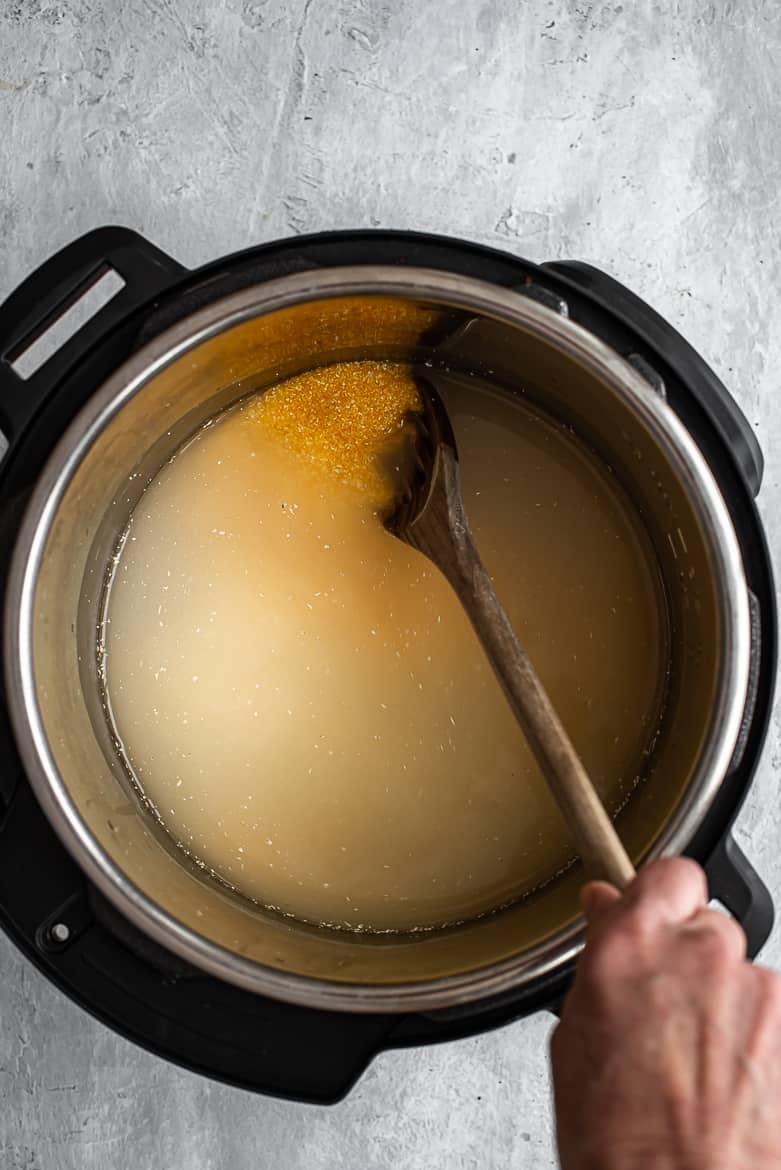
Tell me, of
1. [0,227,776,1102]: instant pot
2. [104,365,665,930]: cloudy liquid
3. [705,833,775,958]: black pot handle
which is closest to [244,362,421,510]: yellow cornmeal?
[104,365,665,930]: cloudy liquid

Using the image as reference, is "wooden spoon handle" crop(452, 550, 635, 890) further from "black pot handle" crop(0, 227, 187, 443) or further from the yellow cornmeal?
"black pot handle" crop(0, 227, 187, 443)

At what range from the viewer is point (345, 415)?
80 centimetres

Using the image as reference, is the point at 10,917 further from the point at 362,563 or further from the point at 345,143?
the point at 345,143

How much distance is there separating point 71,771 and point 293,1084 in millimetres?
246

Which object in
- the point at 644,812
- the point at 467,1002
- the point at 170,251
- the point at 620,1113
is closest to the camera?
the point at 620,1113

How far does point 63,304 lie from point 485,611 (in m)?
0.34

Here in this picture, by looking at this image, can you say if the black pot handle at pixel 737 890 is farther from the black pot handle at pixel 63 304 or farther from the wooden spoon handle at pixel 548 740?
the black pot handle at pixel 63 304

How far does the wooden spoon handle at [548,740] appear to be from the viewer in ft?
1.77

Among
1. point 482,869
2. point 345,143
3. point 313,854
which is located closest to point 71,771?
point 313,854

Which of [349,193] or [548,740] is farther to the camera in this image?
[349,193]

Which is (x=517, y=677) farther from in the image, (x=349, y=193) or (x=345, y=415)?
(x=349, y=193)

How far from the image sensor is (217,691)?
0.79 meters

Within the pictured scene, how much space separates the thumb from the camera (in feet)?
1.55

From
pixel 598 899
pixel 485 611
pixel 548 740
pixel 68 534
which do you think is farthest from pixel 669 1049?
pixel 68 534
